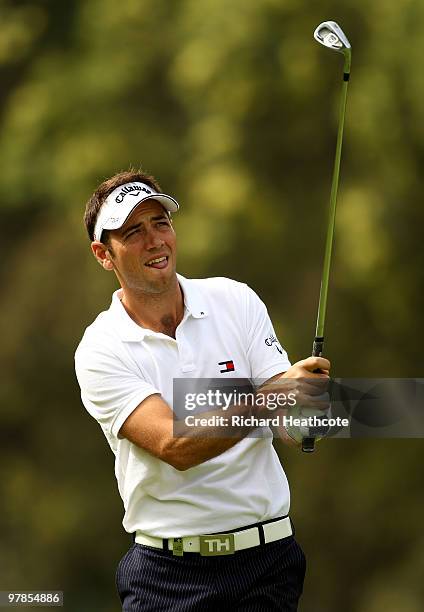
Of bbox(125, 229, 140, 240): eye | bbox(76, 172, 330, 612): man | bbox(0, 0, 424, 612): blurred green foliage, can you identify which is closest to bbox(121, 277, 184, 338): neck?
bbox(76, 172, 330, 612): man

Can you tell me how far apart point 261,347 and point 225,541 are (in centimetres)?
41

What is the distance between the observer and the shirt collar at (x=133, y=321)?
2396 millimetres

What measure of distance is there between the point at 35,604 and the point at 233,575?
2.27 m

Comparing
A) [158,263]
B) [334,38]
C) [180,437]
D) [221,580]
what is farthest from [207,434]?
[334,38]

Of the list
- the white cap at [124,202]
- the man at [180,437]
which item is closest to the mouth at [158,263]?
the man at [180,437]

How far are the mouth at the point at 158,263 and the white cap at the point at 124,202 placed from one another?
0.34ft

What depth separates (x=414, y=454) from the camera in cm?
430

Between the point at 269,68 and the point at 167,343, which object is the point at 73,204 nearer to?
the point at 269,68

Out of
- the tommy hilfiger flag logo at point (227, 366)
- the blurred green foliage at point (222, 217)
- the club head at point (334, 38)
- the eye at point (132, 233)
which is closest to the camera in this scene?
the club head at point (334, 38)

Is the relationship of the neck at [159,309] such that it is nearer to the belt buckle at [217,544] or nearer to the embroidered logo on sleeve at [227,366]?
the embroidered logo on sleeve at [227,366]

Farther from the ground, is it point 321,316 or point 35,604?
point 321,316

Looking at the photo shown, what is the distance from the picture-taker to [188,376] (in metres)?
2.37

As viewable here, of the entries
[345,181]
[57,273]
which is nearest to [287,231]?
[345,181]

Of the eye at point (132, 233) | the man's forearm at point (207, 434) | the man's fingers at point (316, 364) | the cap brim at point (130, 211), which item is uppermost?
the cap brim at point (130, 211)
